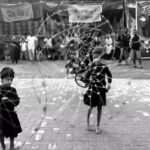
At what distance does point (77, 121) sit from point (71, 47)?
6.19 feet

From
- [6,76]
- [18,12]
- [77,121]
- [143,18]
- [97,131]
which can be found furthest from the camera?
[18,12]

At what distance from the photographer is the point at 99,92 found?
15.9ft

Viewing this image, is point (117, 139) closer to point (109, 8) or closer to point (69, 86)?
point (69, 86)

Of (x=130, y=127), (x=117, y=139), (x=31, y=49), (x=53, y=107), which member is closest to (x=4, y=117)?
(x=117, y=139)

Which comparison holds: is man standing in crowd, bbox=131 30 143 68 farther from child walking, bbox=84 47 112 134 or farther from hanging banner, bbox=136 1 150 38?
child walking, bbox=84 47 112 134

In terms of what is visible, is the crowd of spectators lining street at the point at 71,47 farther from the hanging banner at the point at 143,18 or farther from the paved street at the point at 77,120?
the hanging banner at the point at 143,18

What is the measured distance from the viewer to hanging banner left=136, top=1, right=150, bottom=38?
17.1m

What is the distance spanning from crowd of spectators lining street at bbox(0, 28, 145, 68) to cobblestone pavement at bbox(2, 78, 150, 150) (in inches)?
40.3

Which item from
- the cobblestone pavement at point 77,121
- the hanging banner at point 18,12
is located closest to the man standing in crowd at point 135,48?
the cobblestone pavement at point 77,121

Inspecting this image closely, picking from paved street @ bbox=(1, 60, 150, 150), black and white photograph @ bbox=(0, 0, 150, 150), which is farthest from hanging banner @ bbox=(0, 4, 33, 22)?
paved street @ bbox=(1, 60, 150, 150)

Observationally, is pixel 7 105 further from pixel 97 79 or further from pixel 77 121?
pixel 77 121

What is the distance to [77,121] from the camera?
18.6ft

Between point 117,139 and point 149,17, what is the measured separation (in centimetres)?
1353

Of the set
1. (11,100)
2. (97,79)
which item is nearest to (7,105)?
(11,100)
